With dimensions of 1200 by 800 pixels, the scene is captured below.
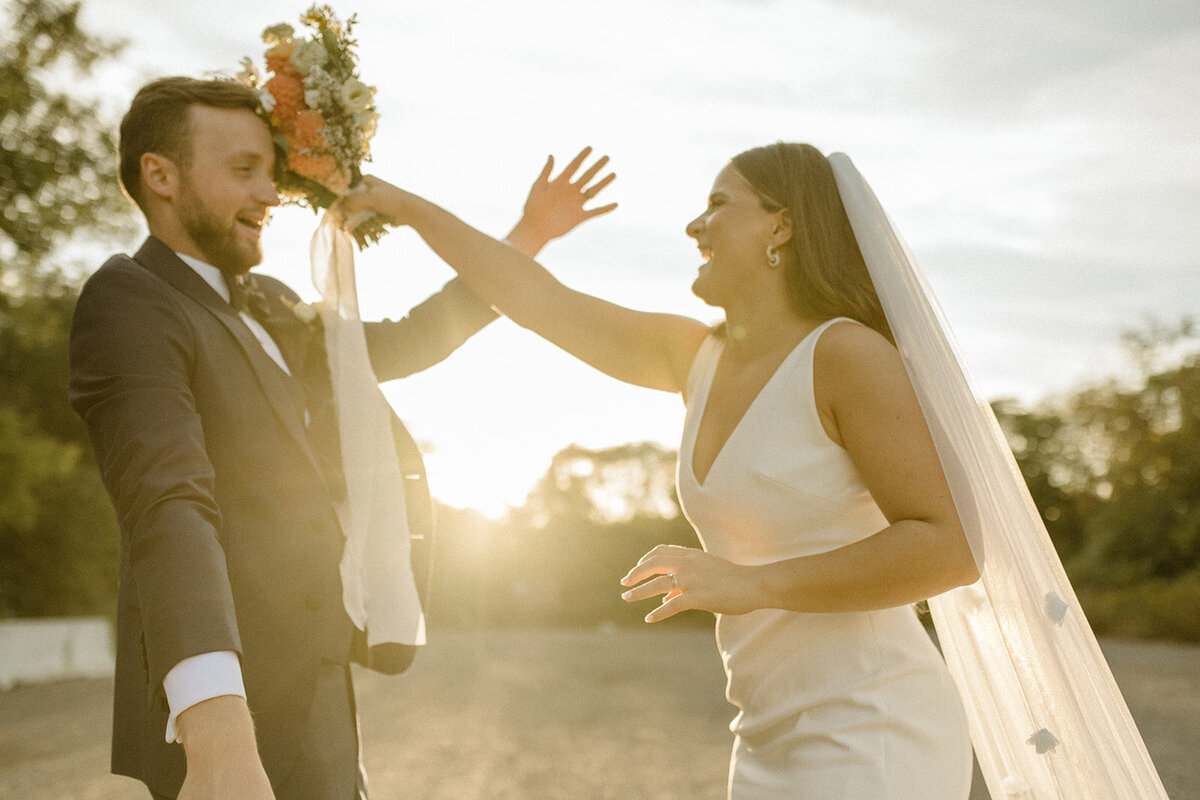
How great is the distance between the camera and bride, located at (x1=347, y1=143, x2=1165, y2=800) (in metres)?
2.46

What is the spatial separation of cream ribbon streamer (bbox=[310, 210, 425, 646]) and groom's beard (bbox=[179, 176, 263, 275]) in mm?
360

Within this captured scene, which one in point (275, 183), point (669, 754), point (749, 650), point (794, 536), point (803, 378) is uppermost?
point (275, 183)

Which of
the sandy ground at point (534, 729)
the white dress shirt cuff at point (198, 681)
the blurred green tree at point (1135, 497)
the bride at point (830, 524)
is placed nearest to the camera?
the white dress shirt cuff at point (198, 681)

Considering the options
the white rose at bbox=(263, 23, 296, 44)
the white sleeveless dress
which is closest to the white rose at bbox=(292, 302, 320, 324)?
the white rose at bbox=(263, 23, 296, 44)

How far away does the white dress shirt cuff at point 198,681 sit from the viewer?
1.99 metres

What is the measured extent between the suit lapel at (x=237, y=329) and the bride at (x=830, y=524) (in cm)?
91

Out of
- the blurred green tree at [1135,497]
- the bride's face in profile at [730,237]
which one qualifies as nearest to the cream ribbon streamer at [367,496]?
the bride's face in profile at [730,237]

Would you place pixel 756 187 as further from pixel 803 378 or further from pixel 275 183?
pixel 275 183

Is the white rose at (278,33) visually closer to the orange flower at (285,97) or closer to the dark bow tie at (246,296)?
the orange flower at (285,97)

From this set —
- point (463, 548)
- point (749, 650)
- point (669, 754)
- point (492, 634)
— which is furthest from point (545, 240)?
point (463, 548)

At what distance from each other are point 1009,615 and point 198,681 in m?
1.84

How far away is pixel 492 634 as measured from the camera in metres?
27.8

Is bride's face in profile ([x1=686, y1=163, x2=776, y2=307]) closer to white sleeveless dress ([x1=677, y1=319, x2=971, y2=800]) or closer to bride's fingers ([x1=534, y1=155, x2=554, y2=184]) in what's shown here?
white sleeveless dress ([x1=677, y1=319, x2=971, y2=800])

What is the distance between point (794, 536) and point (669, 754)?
793 cm
